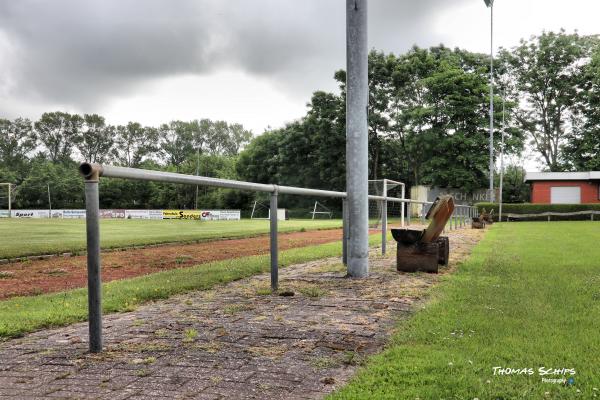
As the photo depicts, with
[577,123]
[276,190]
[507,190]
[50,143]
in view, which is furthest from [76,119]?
[276,190]

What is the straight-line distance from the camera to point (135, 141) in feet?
257

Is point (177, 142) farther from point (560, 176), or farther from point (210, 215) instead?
point (560, 176)

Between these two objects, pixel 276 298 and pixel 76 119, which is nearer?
pixel 276 298

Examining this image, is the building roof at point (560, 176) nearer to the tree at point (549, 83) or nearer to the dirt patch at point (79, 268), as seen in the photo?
the tree at point (549, 83)

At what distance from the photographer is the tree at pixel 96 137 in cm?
7062

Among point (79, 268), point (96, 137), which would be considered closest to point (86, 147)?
point (96, 137)

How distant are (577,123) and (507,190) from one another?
27.1 feet

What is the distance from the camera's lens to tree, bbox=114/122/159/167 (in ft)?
244

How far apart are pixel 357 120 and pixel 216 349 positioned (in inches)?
148

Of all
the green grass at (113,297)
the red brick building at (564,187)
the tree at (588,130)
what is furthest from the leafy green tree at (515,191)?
the green grass at (113,297)

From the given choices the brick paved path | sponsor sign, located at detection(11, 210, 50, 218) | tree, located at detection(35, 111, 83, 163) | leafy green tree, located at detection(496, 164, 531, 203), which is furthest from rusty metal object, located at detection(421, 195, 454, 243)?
tree, located at detection(35, 111, 83, 163)

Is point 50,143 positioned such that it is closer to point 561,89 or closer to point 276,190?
point 561,89

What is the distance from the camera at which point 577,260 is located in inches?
297

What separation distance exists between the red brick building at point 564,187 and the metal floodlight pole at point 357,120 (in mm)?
34538
